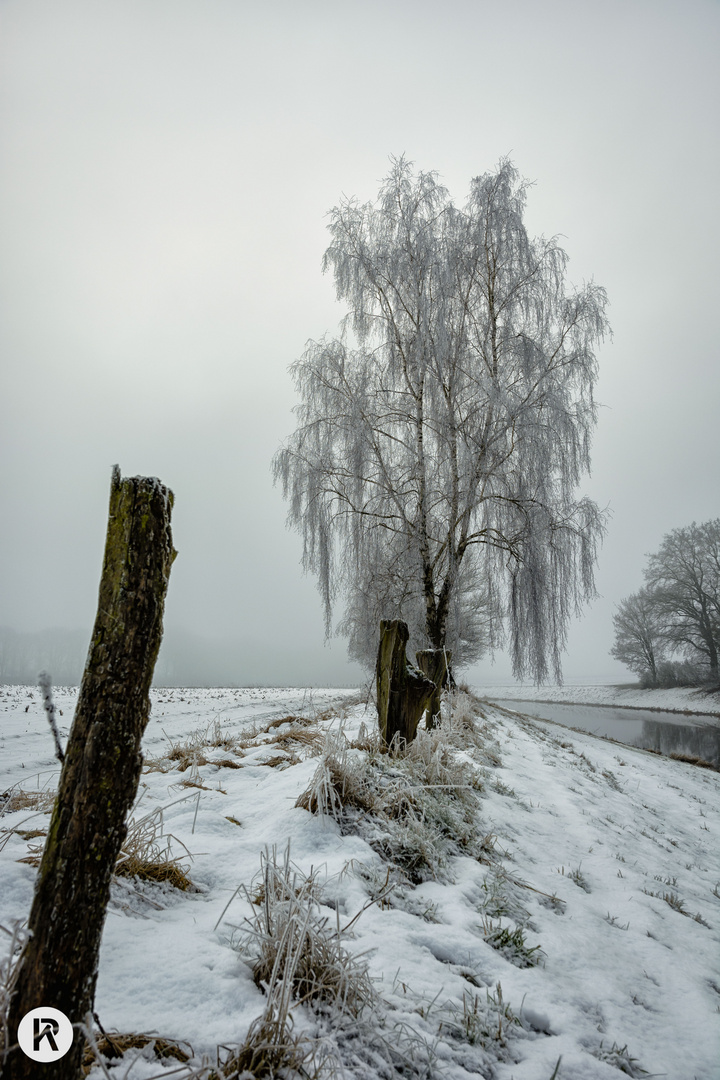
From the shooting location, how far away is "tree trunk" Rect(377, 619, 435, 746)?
3701 mm

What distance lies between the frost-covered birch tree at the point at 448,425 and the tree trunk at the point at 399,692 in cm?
436

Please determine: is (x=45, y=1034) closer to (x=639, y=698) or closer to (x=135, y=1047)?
(x=135, y=1047)

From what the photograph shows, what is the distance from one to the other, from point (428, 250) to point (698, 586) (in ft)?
83.9

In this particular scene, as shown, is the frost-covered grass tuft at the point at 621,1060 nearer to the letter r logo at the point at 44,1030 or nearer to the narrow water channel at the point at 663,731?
the letter r logo at the point at 44,1030

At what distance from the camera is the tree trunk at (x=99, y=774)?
94cm

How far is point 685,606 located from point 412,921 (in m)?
29.8

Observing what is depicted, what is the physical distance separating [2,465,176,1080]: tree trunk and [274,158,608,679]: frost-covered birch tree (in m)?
7.09

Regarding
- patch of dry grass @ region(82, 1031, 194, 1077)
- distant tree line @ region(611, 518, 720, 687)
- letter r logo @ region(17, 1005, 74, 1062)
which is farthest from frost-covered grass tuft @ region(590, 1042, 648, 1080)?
distant tree line @ region(611, 518, 720, 687)

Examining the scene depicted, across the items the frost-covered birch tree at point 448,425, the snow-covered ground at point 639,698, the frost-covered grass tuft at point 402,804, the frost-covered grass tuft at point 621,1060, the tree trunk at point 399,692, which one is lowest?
the snow-covered ground at point 639,698

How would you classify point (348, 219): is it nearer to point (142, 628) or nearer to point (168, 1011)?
point (142, 628)

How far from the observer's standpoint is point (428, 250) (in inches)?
331

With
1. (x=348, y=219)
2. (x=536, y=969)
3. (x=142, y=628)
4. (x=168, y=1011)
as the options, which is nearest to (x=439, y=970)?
(x=536, y=969)

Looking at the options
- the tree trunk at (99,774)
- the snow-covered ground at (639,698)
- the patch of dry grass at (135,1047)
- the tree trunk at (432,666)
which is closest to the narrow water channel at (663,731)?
the snow-covered ground at (639,698)

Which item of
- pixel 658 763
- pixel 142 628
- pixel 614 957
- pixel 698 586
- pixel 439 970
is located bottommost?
pixel 658 763
